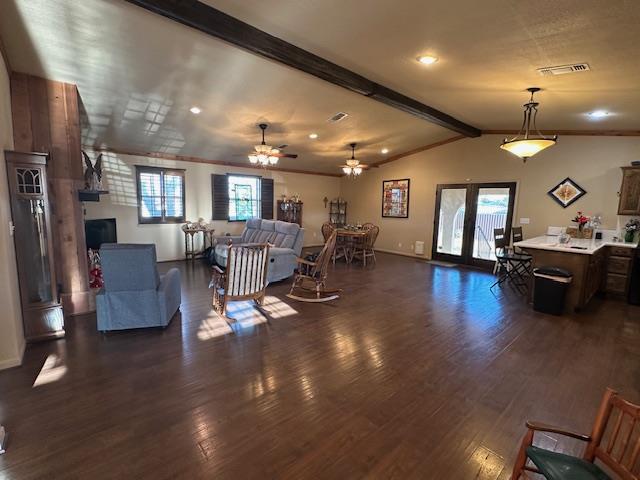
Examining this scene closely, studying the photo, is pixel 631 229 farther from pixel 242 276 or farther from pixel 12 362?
pixel 12 362

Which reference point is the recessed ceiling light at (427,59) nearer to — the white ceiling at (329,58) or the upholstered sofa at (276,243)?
the white ceiling at (329,58)

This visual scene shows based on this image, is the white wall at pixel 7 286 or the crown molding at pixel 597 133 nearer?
the white wall at pixel 7 286

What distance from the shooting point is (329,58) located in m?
3.81

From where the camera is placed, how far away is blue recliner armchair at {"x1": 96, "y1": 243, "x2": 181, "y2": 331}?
3.26 m

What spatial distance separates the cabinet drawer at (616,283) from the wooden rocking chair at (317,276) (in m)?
4.63

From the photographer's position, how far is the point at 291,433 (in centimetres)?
199

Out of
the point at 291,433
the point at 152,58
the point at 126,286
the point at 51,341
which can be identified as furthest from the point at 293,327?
the point at 152,58

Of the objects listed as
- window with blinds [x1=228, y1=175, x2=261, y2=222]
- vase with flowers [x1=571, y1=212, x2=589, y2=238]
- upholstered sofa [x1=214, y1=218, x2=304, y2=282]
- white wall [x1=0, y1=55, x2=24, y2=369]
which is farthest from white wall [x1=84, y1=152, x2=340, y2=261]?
vase with flowers [x1=571, y1=212, x2=589, y2=238]

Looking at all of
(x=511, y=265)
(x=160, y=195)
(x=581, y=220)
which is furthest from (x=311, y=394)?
(x=160, y=195)

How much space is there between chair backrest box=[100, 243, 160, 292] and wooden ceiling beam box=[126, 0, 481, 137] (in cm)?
230

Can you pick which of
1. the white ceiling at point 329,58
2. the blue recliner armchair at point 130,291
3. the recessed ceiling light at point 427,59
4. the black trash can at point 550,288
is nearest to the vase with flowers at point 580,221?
the white ceiling at point 329,58

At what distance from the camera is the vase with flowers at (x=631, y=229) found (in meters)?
5.13

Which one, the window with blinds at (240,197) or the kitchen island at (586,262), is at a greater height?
the window with blinds at (240,197)

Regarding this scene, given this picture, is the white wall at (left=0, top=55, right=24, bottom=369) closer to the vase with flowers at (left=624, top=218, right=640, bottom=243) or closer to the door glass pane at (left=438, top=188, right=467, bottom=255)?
the door glass pane at (left=438, top=188, right=467, bottom=255)
